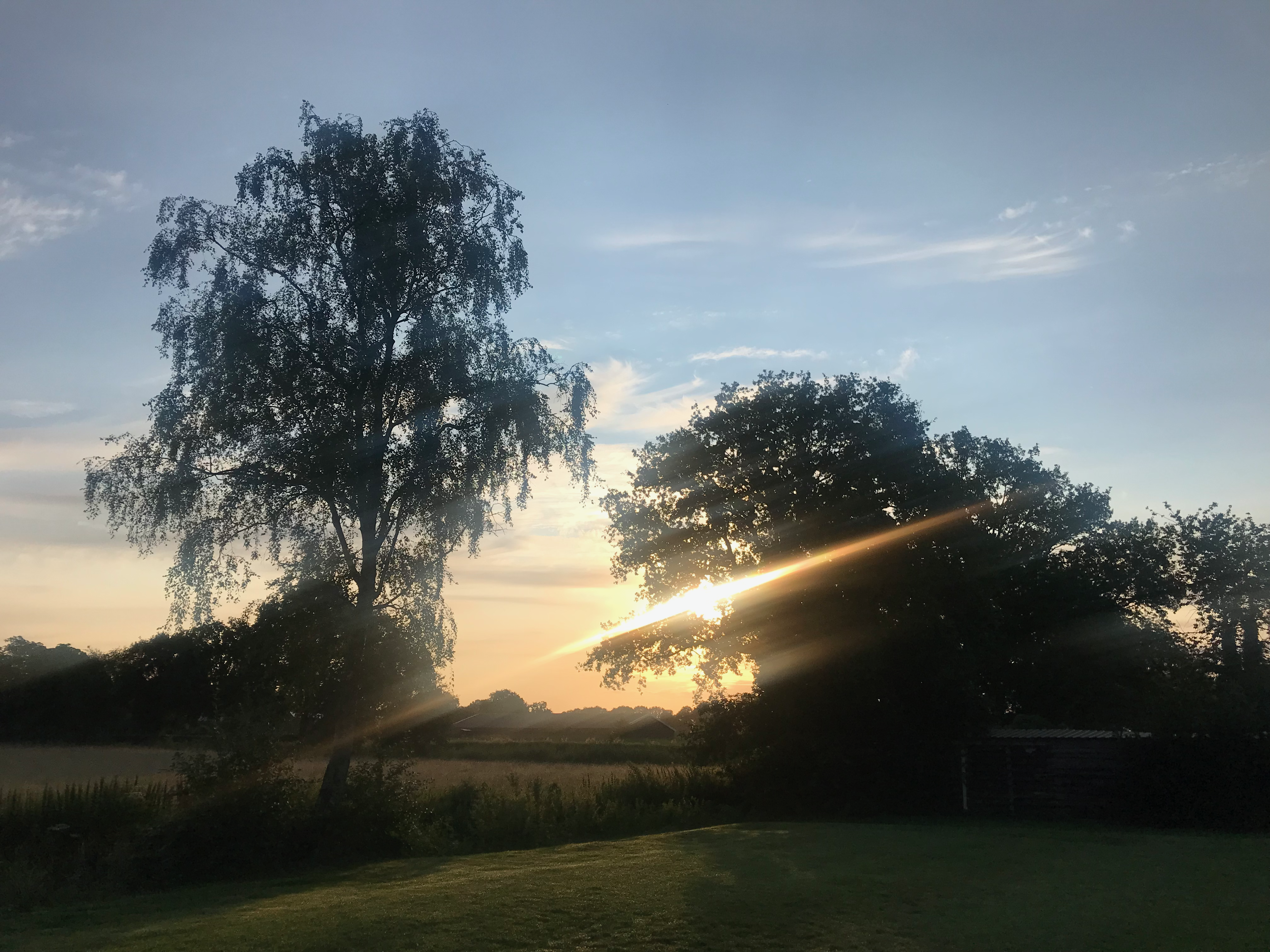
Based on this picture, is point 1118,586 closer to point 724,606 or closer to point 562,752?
point 724,606

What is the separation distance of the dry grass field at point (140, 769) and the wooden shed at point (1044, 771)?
10.8m

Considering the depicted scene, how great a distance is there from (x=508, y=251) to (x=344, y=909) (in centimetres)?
1596

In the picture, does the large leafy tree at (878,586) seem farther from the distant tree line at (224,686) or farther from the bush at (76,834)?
the bush at (76,834)

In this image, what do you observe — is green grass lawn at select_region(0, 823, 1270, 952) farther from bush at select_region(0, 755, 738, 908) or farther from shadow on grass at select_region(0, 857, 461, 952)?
bush at select_region(0, 755, 738, 908)

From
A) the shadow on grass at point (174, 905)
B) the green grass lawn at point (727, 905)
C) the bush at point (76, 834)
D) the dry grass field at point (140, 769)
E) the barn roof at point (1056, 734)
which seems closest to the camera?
the green grass lawn at point (727, 905)

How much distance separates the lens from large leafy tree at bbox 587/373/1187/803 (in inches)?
1049

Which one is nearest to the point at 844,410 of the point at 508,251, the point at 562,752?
the point at 508,251

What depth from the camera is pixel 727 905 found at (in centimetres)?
1116

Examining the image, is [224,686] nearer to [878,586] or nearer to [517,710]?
[878,586]

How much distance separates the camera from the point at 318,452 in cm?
1942

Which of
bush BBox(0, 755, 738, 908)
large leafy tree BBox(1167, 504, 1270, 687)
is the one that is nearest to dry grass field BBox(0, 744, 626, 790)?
bush BBox(0, 755, 738, 908)

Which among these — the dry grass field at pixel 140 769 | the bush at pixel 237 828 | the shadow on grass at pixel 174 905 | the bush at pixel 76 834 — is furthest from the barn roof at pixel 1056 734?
the bush at pixel 76 834

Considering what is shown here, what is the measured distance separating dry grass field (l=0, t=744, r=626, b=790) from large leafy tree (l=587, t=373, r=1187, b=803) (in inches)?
206

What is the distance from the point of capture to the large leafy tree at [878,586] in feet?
87.4
